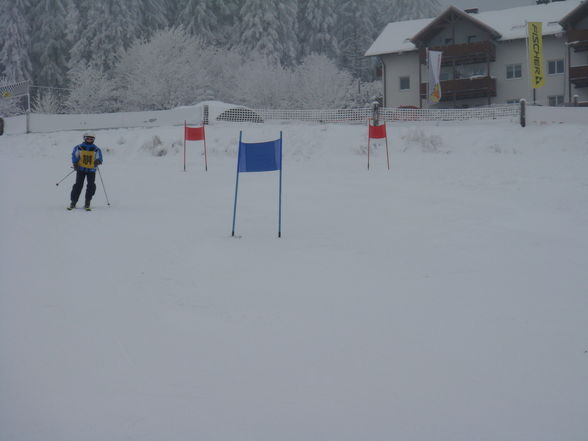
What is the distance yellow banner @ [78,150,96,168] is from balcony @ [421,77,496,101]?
32889 mm

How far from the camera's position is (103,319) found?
18.5 feet

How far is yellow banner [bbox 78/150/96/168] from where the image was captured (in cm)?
1262

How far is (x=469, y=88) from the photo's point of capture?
136ft

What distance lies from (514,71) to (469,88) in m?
3.68

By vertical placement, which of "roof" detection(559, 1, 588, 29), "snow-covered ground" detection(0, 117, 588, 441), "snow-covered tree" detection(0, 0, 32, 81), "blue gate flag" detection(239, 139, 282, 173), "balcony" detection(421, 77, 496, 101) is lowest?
"snow-covered ground" detection(0, 117, 588, 441)

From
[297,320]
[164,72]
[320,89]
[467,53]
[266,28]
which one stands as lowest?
[297,320]

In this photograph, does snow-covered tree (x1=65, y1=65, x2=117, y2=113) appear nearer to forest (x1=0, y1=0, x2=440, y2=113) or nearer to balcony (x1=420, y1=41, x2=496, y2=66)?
forest (x1=0, y1=0, x2=440, y2=113)

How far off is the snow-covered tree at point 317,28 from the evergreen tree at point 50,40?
65.9 feet

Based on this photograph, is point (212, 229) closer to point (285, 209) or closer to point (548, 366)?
point (285, 209)

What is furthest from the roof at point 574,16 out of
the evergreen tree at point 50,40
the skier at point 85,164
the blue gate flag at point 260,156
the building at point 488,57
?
the evergreen tree at point 50,40

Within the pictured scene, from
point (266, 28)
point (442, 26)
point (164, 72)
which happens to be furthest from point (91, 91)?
point (442, 26)

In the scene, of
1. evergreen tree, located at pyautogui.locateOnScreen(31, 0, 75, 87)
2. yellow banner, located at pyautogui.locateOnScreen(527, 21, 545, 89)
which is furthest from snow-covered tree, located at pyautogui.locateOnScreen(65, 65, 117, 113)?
yellow banner, located at pyautogui.locateOnScreen(527, 21, 545, 89)

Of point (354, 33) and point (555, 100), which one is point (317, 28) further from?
point (555, 100)

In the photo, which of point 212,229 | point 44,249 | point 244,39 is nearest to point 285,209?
point 212,229
